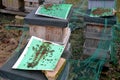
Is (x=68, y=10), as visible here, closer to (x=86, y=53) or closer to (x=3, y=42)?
(x=86, y=53)

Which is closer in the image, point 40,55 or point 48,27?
point 40,55

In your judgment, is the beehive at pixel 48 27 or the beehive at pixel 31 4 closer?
the beehive at pixel 48 27

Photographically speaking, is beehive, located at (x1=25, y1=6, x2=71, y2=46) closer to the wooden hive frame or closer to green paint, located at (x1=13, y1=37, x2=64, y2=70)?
the wooden hive frame

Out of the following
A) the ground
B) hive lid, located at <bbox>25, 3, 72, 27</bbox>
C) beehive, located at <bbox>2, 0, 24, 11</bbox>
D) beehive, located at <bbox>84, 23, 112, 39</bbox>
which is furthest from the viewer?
beehive, located at <bbox>2, 0, 24, 11</bbox>

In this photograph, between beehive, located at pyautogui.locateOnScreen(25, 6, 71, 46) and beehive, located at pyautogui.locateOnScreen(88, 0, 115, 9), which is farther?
beehive, located at pyautogui.locateOnScreen(88, 0, 115, 9)

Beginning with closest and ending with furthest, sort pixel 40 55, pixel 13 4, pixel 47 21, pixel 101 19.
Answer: pixel 40 55, pixel 47 21, pixel 101 19, pixel 13 4

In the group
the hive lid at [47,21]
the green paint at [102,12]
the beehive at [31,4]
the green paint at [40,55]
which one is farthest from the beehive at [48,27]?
the beehive at [31,4]

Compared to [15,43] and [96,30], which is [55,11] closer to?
[96,30]

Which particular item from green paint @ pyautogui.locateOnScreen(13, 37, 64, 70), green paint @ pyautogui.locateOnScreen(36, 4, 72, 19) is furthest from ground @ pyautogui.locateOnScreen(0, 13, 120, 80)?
green paint @ pyautogui.locateOnScreen(13, 37, 64, 70)

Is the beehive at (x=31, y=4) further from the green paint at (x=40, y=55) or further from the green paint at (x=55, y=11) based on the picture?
the green paint at (x=40, y=55)

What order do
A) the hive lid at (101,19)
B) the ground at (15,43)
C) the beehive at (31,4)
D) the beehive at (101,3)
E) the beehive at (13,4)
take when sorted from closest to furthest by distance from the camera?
the hive lid at (101,19) < the ground at (15,43) < the beehive at (101,3) < the beehive at (31,4) < the beehive at (13,4)

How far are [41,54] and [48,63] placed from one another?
0.28m

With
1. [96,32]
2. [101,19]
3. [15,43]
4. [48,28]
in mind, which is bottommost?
[15,43]

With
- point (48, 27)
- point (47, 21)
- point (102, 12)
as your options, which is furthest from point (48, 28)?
point (102, 12)
